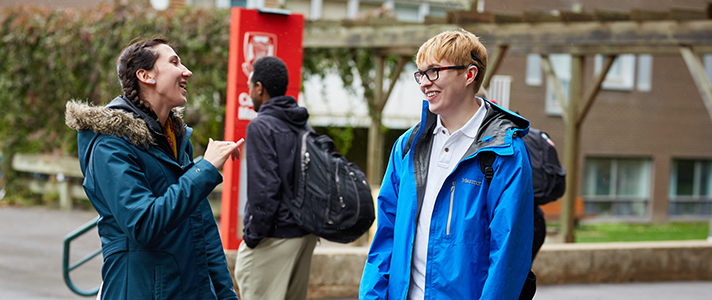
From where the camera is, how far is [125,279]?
8.32ft

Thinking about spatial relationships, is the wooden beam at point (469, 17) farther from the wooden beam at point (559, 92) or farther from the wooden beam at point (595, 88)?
the wooden beam at point (595, 88)

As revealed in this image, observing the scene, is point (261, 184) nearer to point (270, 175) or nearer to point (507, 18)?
point (270, 175)

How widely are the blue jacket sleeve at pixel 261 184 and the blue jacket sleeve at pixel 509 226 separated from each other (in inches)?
64.1

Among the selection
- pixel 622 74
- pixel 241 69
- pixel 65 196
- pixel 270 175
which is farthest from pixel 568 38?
pixel 622 74

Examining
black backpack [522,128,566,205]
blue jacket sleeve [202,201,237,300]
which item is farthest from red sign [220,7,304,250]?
blue jacket sleeve [202,201,237,300]

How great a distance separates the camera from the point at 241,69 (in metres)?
5.62

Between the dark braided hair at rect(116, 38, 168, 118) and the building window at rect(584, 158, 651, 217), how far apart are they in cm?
1925

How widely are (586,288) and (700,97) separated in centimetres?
1641

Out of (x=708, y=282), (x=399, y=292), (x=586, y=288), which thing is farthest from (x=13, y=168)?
(x=399, y=292)

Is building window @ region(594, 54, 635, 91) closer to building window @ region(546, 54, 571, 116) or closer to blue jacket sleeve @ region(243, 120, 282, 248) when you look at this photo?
building window @ region(546, 54, 571, 116)

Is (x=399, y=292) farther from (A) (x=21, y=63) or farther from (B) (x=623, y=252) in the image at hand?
(A) (x=21, y=63)

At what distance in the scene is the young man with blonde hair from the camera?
8.30 ft

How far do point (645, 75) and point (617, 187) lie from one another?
3.33 metres

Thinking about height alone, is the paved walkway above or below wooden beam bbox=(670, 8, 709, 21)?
below
